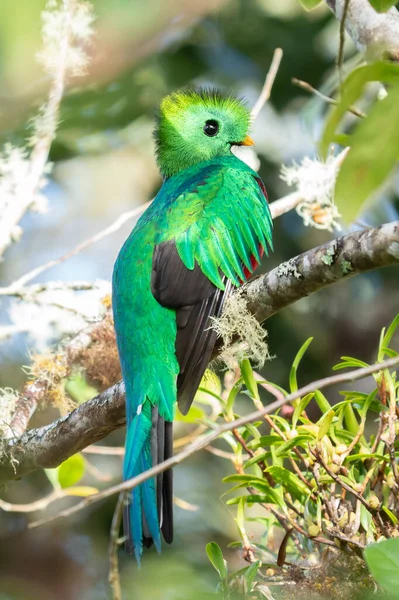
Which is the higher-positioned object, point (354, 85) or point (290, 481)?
point (354, 85)

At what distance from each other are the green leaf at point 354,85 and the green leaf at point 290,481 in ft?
3.14

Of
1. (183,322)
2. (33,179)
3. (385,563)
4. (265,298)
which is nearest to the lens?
(385,563)

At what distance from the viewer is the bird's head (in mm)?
3510

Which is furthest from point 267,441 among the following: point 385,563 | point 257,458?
point 385,563

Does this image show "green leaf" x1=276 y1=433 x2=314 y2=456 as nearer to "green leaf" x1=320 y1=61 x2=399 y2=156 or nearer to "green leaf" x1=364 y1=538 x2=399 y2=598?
"green leaf" x1=364 y1=538 x2=399 y2=598

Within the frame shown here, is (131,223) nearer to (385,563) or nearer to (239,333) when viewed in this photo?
(239,333)

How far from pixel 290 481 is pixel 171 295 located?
0.95 meters

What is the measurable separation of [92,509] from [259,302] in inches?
126

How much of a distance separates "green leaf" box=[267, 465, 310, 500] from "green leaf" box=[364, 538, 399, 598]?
60 cm

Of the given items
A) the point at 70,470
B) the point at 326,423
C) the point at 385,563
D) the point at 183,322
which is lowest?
the point at 385,563

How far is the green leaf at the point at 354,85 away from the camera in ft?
3.66

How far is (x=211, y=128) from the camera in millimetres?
3521

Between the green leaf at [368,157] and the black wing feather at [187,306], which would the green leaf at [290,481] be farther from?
the green leaf at [368,157]

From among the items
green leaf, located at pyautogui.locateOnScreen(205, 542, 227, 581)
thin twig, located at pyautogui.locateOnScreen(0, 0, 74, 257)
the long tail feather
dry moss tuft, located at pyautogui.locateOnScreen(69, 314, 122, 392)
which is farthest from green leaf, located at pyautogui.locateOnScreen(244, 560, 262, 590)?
thin twig, located at pyautogui.locateOnScreen(0, 0, 74, 257)
